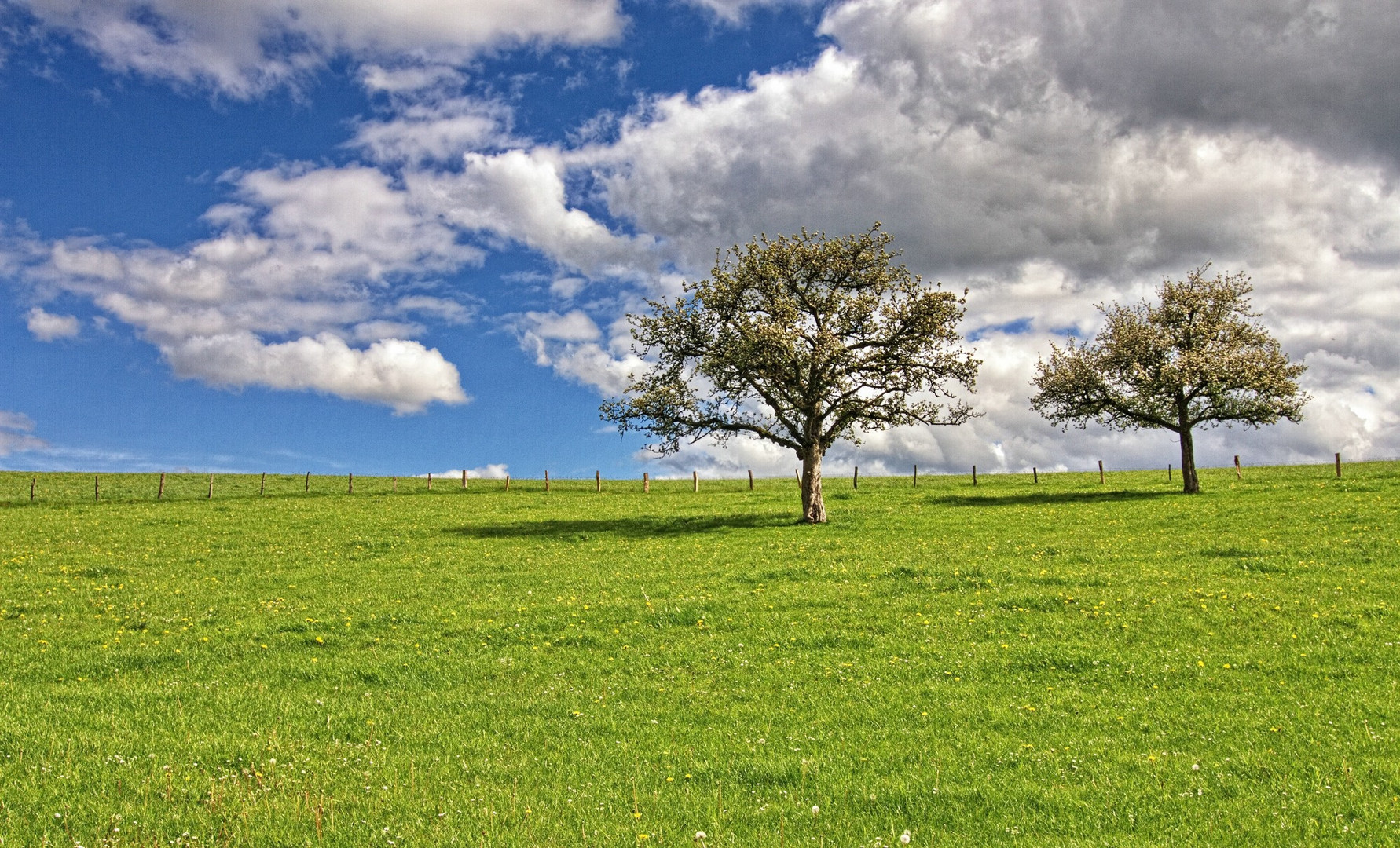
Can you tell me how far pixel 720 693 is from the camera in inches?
605

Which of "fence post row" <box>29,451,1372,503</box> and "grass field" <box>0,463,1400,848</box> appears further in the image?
"fence post row" <box>29,451,1372,503</box>

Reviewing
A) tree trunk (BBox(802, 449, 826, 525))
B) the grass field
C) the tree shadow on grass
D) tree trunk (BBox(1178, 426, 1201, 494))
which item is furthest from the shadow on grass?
tree trunk (BBox(1178, 426, 1201, 494))

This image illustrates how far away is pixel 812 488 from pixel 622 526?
35.4ft

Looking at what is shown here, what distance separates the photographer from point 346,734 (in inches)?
521

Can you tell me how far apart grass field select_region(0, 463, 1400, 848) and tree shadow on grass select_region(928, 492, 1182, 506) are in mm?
17128

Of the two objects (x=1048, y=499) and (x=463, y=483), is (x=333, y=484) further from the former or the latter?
(x=1048, y=499)

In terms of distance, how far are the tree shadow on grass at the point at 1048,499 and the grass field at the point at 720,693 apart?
1713cm

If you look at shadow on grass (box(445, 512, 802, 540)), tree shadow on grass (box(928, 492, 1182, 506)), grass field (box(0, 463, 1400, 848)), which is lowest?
grass field (box(0, 463, 1400, 848))

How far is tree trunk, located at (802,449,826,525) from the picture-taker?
4503cm

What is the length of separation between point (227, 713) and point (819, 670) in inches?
432

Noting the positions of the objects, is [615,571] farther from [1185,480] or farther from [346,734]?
[1185,480]

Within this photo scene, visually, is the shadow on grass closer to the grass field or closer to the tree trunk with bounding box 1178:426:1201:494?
the grass field

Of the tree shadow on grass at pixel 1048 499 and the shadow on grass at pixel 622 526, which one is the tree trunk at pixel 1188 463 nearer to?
the tree shadow on grass at pixel 1048 499

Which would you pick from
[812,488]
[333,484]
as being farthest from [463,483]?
[812,488]
